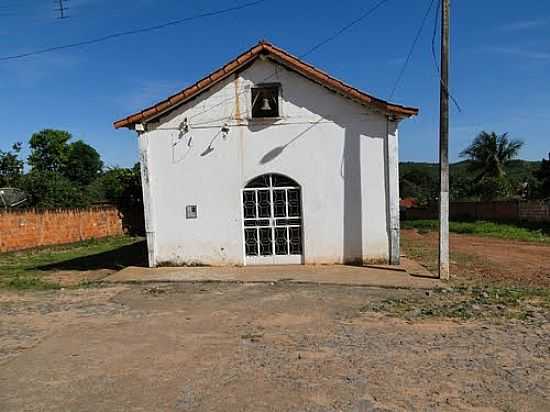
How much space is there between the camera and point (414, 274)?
11062 mm

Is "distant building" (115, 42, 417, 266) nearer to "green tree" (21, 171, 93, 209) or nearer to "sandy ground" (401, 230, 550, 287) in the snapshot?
"sandy ground" (401, 230, 550, 287)

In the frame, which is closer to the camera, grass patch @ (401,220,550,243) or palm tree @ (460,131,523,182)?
grass patch @ (401,220,550,243)

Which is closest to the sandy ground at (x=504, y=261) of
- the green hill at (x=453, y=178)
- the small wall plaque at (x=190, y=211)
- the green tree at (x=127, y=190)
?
the small wall plaque at (x=190, y=211)

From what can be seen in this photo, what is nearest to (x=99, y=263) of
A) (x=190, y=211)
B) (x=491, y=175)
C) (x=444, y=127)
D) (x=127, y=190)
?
(x=190, y=211)

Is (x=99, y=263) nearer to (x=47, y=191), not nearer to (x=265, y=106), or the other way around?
(x=265, y=106)

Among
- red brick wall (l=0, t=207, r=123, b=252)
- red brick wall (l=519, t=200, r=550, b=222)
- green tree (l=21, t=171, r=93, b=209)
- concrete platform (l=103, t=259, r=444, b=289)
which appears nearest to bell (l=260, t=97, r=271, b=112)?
concrete platform (l=103, t=259, r=444, b=289)

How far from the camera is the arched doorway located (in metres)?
12.4

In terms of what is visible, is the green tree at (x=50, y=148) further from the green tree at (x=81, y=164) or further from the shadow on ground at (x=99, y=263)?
the shadow on ground at (x=99, y=263)

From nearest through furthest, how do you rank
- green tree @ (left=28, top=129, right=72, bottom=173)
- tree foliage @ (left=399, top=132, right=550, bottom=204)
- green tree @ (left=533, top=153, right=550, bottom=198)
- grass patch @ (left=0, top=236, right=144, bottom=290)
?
1. grass patch @ (left=0, top=236, right=144, bottom=290)
2. green tree @ (left=533, top=153, right=550, bottom=198)
3. tree foliage @ (left=399, top=132, right=550, bottom=204)
4. green tree @ (left=28, top=129, right=72, bottom=173)

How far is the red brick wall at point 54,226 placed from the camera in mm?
20641

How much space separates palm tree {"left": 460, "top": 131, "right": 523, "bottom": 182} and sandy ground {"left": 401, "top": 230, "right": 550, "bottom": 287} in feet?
93.7

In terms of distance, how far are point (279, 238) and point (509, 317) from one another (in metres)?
6.12

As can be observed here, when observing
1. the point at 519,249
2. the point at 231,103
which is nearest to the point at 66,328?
the point at 231,103

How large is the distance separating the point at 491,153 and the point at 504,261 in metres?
35.7
